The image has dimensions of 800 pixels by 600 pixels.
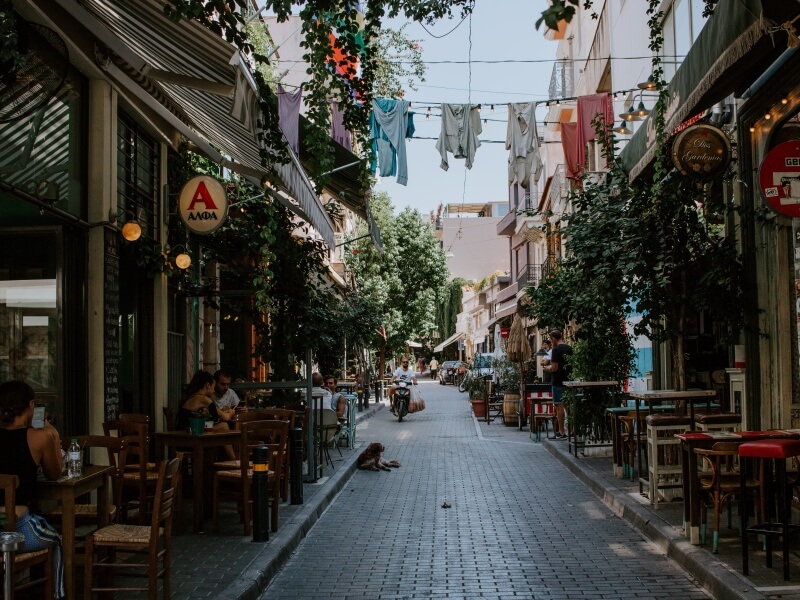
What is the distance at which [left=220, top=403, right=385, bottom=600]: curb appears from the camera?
682 centimetres

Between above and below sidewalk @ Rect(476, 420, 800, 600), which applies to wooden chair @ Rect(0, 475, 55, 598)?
above

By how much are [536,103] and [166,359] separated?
823 centimetres

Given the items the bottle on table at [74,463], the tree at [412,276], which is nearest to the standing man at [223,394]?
the bottle on table at [74,463]

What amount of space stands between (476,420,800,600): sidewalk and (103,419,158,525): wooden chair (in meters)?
4.57

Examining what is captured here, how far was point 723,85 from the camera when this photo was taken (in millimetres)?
8922

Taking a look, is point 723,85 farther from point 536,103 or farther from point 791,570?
point 536,103

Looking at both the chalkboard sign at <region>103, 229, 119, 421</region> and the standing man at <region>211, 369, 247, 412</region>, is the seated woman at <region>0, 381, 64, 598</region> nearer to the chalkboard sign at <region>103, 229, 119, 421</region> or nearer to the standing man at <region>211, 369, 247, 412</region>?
the chalkboard sign at <region>103, 229, 119, 421</region>

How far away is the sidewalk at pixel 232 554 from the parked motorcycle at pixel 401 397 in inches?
605

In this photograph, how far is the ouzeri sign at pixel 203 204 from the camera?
11.5m

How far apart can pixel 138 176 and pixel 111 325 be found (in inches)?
102

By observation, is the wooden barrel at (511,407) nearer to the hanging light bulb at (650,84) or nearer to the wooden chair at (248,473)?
the hanging light bulb at (650,84)

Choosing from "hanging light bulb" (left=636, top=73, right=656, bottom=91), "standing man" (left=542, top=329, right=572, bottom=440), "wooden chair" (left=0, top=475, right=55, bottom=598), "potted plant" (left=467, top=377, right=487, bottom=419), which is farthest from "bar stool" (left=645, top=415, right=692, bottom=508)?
"potted plant" (left=467, top=377, right=487, bottom=419)

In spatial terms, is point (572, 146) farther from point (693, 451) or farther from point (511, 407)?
point (693, 451)

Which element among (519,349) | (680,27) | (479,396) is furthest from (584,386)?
(479,396)
